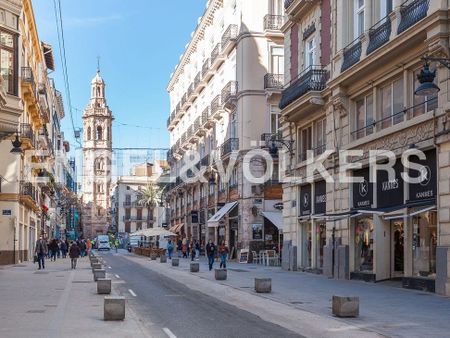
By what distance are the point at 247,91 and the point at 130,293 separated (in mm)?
27148

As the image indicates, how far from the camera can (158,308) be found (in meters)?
16.8

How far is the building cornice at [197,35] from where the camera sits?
56787 millimetres

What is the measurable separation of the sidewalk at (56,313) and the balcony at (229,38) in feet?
91.9

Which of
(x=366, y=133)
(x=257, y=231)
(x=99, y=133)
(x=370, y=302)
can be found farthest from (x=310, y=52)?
(x=99, y=133)

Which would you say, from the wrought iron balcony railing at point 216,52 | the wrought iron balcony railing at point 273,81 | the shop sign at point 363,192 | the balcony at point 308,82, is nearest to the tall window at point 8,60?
the balcony at point 308,82

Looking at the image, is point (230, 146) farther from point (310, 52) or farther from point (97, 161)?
point (97, 161)

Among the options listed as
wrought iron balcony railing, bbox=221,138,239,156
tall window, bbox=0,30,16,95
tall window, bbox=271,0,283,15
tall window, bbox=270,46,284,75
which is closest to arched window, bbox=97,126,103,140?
wrought iron balcony railing, bbox=221,138,239,156

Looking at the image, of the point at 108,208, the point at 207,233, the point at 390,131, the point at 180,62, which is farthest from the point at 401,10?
the point at 108,208

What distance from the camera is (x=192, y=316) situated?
15.2m

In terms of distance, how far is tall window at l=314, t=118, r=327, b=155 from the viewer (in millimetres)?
30719

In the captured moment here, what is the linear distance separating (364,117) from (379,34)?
363cm

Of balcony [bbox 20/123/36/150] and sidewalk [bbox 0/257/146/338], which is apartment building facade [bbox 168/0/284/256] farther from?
sidewalk [bbox 0/257/146/338]

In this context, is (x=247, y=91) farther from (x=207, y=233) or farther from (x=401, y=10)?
(x=401, y=10)

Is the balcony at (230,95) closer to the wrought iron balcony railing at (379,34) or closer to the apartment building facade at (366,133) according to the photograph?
the apartment building facade at (366,133)
